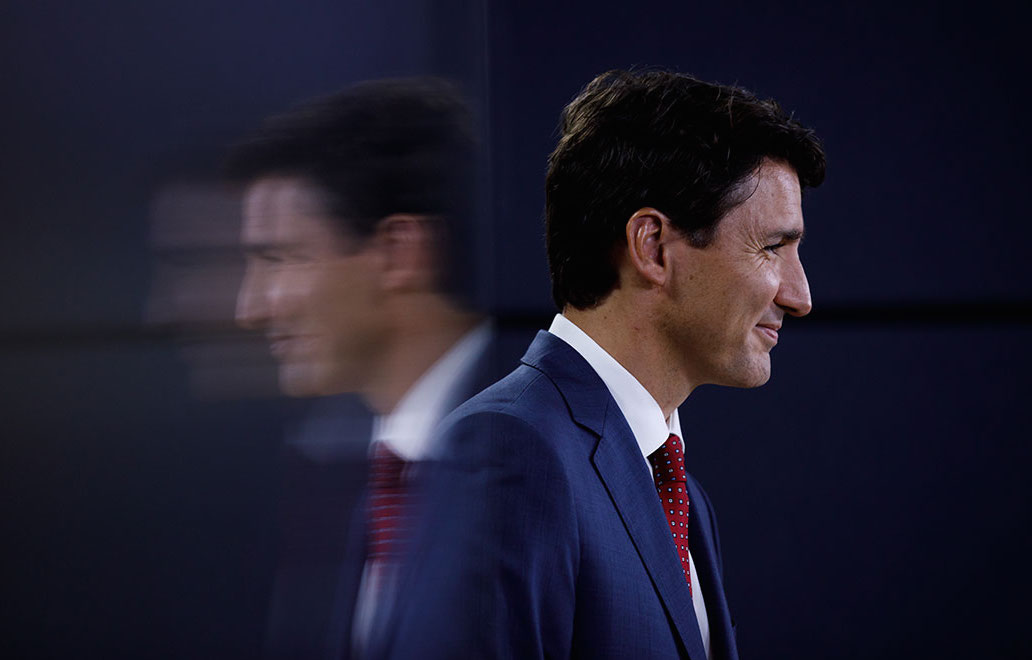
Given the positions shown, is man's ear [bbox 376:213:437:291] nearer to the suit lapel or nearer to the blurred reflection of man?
the blurred reflection of man

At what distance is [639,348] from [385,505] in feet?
2.04

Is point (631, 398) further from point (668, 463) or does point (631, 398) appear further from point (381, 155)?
point (381, 155)

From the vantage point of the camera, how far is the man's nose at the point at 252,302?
0.13 meters

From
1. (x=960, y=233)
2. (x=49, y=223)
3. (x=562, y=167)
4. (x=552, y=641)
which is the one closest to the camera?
(x=49, y=223)

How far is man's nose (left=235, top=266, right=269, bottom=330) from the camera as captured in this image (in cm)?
13

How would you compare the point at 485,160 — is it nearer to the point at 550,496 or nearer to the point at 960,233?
the point at 550,496

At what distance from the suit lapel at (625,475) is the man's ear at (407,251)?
21.1 inches

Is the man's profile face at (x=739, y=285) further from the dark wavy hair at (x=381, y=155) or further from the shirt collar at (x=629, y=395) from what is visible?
the dark wavy hair at (x=381, y=155)

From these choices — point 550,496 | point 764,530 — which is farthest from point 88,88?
point 764,530

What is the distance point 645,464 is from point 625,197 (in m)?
0.22

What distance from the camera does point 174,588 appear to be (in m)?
0.12

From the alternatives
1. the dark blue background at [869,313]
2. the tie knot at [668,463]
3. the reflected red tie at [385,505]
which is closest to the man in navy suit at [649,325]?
the tie knot at [668,463]

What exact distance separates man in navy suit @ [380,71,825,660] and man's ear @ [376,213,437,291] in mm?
475

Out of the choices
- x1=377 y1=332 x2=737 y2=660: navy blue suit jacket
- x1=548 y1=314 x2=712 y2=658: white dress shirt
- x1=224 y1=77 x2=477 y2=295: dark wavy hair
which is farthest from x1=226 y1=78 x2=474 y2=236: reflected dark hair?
x1=548 y1=314 x2=712 y2=658: white dress shirt
